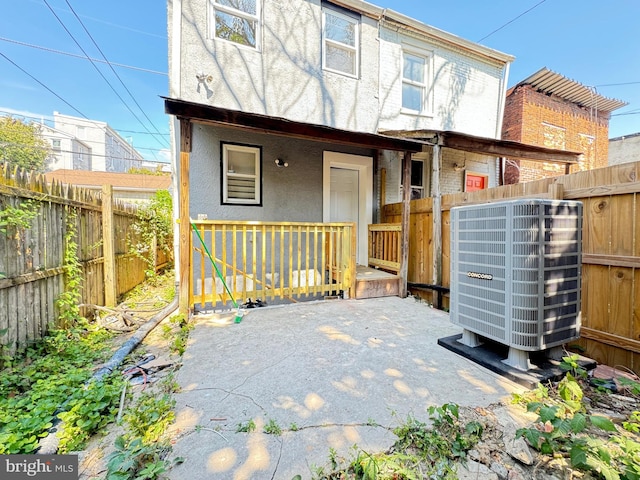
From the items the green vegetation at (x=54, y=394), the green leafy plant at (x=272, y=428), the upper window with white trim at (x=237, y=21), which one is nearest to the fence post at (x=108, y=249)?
the green vegetation at (x=54, y=394)

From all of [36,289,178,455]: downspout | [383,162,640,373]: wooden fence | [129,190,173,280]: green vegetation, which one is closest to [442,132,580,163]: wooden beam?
[383,162,640,373]: wooden fence

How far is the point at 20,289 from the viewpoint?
259cm

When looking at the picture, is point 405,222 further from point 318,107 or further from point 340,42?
point 340,42

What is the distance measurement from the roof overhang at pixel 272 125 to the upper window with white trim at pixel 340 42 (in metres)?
2.55

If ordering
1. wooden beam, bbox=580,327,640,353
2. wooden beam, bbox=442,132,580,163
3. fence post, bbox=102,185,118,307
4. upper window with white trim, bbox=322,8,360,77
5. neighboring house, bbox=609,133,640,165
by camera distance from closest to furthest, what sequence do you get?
wooden beam, bbox=580,327,640,353 → fence post, bbox=102,185,118,307 → wooden beam, bbox=442,132,580,163 → upper window with white trim, bbox=322,8,360,77 → neighboring house, bbox=609,133,640,165

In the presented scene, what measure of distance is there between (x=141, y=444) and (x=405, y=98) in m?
7.70

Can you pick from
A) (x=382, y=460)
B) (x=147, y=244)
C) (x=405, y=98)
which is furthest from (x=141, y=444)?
(x=405, y=98)

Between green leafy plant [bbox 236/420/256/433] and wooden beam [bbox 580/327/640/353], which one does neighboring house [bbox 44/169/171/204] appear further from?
wooden beam [bbox 580/327/640/353]

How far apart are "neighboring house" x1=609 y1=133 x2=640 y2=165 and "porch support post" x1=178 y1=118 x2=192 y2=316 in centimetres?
1792

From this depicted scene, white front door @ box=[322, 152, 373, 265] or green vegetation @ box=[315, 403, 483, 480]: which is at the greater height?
white front door @ box=[322, 152, 373, 265]

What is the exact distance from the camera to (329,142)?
486cm

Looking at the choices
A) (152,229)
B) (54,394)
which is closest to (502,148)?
(54,394)

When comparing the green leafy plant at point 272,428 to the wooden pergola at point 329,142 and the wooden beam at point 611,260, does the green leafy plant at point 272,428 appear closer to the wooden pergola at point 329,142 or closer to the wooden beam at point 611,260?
the wooden pergola at point 329,142

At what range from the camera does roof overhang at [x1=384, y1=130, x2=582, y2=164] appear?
500cm
